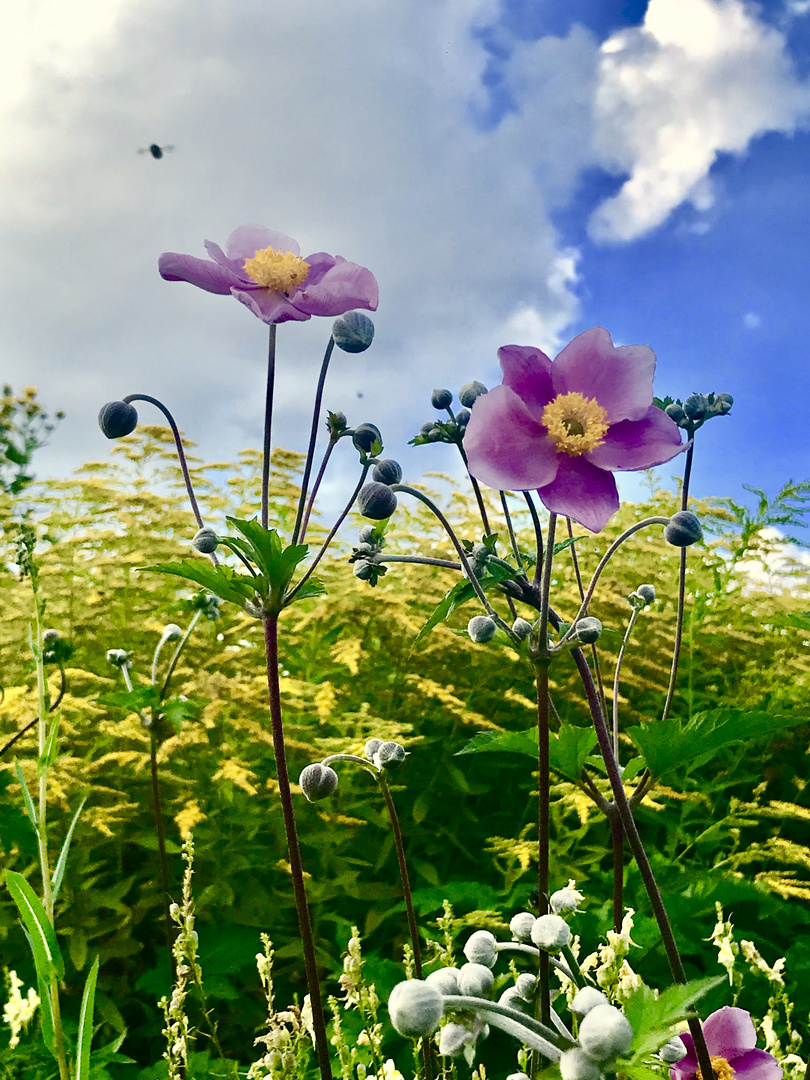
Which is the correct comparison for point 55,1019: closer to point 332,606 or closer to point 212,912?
point 212,912

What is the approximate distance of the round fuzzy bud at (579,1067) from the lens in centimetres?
43

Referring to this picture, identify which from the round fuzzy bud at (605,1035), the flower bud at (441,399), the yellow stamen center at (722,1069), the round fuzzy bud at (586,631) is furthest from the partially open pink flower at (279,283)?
the yellow stamen center at (722,1069)

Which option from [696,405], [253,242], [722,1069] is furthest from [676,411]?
[722,1069]

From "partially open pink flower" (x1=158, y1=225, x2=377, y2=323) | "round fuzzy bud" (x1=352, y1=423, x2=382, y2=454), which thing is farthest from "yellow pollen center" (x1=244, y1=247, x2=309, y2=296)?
"round fuzzy bud" (x1=352, y1=423, x2=382, y2=454)

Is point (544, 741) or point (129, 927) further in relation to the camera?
point (129, 927)

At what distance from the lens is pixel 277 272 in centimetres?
106

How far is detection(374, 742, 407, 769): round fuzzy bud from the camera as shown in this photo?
860 millimetres

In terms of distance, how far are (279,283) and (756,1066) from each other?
1.05 metres

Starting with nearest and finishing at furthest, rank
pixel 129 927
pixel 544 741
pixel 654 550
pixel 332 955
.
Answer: pixel 544 741
pixel 129 927
pixel 332 955
pixel 654 550

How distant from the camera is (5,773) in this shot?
166cm

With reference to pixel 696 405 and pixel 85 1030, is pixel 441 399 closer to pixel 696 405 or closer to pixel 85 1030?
pixel 696 405

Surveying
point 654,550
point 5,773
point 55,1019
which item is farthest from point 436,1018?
point 654,550

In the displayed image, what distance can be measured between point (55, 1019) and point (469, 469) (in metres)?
0.71

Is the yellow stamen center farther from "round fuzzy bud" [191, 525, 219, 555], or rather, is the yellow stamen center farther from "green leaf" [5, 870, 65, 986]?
"round fuzzy bud" [191, 525, 219, 555]
